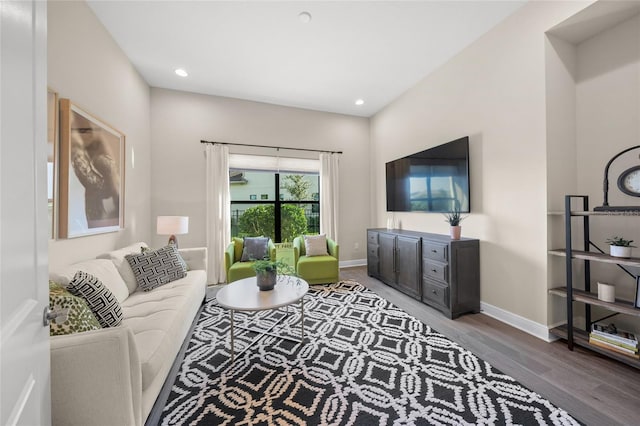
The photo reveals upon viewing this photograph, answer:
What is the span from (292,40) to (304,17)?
371 mm

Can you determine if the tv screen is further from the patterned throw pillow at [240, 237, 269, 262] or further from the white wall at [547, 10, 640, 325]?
the patterned throw pillow at [240, 237, 269, 262]

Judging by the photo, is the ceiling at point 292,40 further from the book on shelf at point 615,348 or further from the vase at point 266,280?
the book on shelf at point 615,348

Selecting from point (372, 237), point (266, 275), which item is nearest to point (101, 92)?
point (266, 275)

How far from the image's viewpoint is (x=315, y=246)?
3863 mm

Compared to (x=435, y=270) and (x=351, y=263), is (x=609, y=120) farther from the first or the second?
(x=351, y=263)

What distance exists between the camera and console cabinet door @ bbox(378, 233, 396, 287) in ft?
11.6

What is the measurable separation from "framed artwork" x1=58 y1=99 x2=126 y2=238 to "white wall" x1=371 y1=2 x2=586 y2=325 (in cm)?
387

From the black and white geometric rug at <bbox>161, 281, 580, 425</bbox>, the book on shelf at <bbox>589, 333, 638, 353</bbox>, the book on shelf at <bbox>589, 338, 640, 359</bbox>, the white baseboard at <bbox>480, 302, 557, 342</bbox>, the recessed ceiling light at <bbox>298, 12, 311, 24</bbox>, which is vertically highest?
the recessed ceiling light at <bbox>298, 12, 311, 24</bbox>

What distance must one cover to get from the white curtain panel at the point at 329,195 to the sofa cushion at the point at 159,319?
8.25 feet

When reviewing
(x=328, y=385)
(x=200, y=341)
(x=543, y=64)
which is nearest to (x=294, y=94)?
(x=543, y=64)

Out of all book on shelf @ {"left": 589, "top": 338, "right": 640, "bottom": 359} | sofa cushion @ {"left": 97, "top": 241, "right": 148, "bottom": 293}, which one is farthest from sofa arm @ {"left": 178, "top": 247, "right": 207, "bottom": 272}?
book on shelf @ {"left": 589, "top": 338, "right": 640, "bottom": 359}

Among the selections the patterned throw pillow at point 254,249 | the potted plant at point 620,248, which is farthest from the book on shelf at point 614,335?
the patterned throw pillow at point 254,249

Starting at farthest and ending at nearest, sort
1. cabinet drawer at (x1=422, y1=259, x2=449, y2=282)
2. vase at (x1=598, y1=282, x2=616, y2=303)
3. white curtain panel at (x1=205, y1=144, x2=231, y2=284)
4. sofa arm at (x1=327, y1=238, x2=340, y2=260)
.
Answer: white curtain panel at (x1=205, y1=144, x2=231, y2=284) < sofa arm at (x1=327, y1=238, x2=340, y2=260) < cabinet drawer at (x1=422, y1=259, x2=449, y2=282) < vase at (x1=598, y1=282, x2=616, y2=303)

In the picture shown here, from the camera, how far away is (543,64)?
87.9 inches
